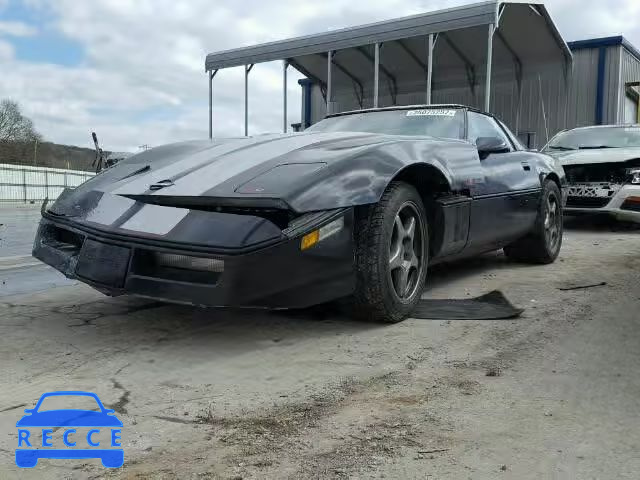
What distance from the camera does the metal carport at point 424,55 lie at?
12406 millimetres

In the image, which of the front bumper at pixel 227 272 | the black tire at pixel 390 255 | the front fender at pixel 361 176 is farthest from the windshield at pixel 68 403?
the black tire at pixel 390 255

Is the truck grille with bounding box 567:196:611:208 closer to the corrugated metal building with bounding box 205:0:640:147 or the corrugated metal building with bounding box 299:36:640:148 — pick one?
the corrugated metal building with bounding box 205:0:640:147

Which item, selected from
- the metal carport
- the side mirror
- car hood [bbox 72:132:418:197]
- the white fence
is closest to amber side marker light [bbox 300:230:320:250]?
car hood [bbox 72:132:418:197]

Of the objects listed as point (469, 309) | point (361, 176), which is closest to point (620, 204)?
point (469, 309)

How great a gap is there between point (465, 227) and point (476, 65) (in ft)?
42.3

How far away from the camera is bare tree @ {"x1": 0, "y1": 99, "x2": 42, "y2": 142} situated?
4738 cm

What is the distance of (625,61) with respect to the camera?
14039 millimetres

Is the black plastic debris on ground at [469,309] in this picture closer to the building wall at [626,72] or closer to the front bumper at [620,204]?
the front bumper at [620,204]

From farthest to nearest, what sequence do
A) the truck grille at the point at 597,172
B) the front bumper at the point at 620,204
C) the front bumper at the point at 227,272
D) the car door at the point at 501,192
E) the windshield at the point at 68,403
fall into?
the truck grille at the point at 597,172 < the front bumper at the point at 620,204 < the car door at the point at 501,192 < the front bumper at the point at 227,272 < the windshield at the point at 68,403

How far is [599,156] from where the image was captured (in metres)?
7.43

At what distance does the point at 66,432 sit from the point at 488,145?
3119 mm

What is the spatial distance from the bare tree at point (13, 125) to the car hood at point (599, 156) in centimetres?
4723

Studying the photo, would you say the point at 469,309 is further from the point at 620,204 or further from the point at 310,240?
the point at 620,204

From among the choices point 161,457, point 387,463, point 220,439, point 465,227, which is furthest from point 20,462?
point 465,227
